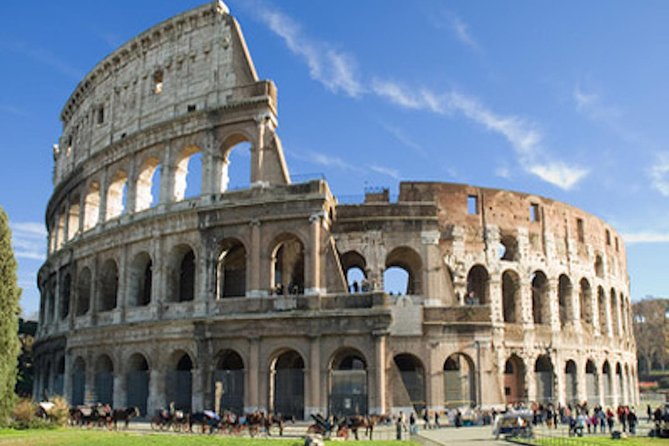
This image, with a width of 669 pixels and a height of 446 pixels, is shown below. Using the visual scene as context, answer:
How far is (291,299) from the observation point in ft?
83.3

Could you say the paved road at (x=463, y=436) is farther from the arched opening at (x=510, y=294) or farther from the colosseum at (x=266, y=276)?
the arched opening at (x=510, y=294)

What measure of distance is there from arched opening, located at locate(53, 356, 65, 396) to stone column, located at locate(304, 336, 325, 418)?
14.4 m

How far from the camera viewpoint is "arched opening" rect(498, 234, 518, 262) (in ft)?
104

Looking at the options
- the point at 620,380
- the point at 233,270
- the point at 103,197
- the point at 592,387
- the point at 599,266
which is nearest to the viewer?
the point at 233,270

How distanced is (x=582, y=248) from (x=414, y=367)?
42.7ft

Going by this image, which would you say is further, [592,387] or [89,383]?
[592,387]

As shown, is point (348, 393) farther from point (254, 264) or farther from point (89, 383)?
point (89, 383)

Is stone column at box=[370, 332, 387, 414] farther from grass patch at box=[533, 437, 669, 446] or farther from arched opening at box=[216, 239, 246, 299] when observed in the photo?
arched opening at box=[216, 239, 246, 299]

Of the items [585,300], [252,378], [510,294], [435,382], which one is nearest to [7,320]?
[252,378]

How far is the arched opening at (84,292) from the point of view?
32.8 meters

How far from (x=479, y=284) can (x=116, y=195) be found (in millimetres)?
18350

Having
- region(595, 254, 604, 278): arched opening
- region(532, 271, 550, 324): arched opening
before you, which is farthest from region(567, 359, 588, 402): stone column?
region(595, 254, 604, 278): arched opening

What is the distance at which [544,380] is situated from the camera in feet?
102

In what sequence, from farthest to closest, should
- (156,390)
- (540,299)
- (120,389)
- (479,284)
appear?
(540,299) < (479,284) < (120,389) < (156,390)
